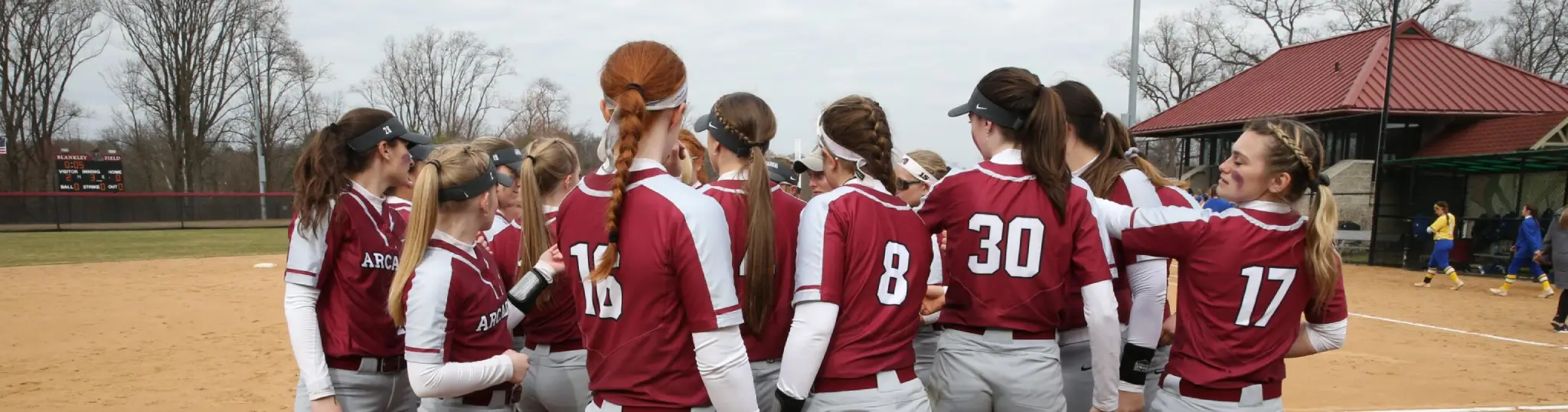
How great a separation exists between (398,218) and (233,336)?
865 centimetres

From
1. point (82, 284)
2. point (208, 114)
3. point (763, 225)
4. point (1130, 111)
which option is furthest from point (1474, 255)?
point (208, 114)

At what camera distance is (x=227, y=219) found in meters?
38.7

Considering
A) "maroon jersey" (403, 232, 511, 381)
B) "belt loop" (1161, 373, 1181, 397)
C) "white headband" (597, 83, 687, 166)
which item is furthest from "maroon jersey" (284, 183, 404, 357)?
"belt loop" (1161, 373, 1181, 397)

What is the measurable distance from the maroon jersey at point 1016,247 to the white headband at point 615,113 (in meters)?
1.16

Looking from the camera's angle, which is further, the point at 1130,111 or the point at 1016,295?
the point at 1130,111

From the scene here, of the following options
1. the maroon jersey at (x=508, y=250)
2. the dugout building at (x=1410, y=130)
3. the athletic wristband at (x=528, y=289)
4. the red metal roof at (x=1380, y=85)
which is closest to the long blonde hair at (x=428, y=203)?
the athletic wristband at (x=528, y=289)

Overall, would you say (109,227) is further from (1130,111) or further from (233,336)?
(1130,111)

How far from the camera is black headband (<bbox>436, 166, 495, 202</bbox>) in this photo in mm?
2881

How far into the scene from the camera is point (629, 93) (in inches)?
84.1

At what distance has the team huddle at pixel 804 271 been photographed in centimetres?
220

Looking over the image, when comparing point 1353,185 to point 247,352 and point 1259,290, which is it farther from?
point 247,352

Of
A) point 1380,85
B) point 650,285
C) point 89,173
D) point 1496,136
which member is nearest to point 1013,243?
point 650,285

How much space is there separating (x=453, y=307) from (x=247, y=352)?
834 cm

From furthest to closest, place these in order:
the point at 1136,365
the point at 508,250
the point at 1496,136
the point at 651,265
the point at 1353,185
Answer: the point at 1353,185, the point at 1496,136, the point at 508,250, the point at 1136,365, the point at 651,265
